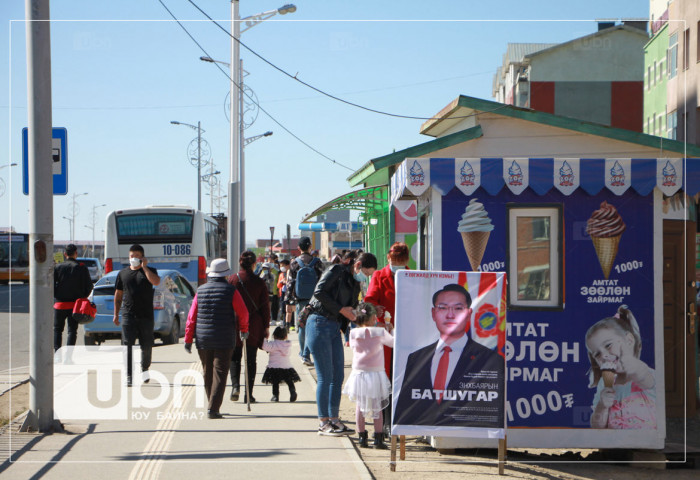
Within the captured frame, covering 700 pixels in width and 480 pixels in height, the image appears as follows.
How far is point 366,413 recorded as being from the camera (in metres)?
8.02

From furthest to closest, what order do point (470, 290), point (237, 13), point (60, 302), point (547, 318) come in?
1. point (237, 13)
2. point (60, 302)
3. point (547, 318)
4. point (470, 290)

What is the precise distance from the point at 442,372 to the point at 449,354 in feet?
0.53

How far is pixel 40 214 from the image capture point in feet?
28.5

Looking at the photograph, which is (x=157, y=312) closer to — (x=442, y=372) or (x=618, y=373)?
(x=442, y=372)

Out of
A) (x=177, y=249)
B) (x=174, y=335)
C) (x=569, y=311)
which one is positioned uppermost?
(x=177, y=249)

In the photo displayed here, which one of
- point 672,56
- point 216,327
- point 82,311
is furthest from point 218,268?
point 672,56

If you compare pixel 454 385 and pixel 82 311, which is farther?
pixel 82 311

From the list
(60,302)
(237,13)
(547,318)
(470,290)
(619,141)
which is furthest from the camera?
(237,13)

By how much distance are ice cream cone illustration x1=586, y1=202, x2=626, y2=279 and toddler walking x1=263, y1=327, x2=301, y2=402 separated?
3778mm

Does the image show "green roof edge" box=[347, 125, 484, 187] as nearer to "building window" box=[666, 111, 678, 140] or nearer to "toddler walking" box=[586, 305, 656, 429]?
"toddler walking" box=[586, 305, 656, 429]

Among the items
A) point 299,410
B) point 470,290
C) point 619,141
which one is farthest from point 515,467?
point 619,141

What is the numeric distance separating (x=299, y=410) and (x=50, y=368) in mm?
2798

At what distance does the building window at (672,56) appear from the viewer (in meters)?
37.6

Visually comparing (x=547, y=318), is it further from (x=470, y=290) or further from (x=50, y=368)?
(x=50, y=368)
